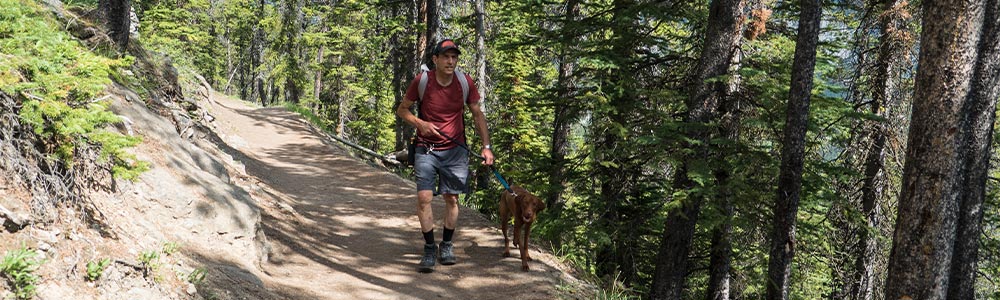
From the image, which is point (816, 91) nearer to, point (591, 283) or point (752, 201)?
point (752, 201)

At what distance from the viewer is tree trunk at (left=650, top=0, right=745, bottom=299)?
7340 millimetres

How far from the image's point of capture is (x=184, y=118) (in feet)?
36.6

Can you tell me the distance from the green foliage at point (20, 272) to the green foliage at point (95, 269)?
0.38 m

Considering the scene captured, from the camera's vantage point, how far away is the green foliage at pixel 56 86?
3.72 metres

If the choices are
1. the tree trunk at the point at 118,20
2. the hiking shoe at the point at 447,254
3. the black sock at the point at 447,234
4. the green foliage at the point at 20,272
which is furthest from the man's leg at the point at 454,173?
the tree trunk at the point at 118,20

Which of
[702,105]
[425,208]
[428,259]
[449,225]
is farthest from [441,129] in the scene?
[702,105]

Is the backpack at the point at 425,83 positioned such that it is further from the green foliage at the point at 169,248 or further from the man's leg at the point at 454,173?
the green foliage at the point at 169,248

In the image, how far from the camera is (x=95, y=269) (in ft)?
11.8

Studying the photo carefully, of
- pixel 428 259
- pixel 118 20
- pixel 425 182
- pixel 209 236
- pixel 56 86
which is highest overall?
pixel 118 20

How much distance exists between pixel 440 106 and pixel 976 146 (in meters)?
6.85

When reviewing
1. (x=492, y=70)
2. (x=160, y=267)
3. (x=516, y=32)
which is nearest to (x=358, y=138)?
(x=492, y=70)

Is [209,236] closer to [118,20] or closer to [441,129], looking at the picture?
[441,129]

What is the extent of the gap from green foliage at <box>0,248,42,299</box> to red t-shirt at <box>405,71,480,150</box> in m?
3.52

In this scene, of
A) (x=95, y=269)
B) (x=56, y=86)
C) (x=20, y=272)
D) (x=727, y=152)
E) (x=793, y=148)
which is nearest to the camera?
(x=20, y=272)
